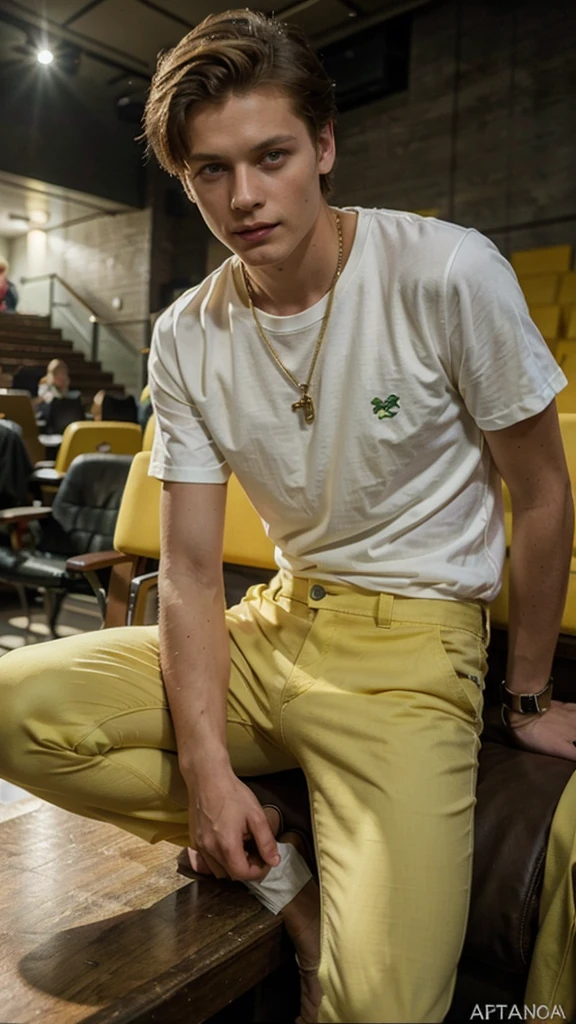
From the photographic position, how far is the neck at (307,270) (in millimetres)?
1162

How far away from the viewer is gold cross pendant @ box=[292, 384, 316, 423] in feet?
3.86

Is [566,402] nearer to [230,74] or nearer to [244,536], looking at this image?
[244,536]

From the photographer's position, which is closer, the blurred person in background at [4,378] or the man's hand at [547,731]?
the man's hand at [547,731]

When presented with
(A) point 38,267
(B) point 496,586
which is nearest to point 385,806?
(B) point 496,586

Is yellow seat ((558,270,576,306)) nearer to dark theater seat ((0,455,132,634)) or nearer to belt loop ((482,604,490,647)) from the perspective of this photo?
dark theater seat ((0,455,132,634))

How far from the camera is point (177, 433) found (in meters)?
1.28

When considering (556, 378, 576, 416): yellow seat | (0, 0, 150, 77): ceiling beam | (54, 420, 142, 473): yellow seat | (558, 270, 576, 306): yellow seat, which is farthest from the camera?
(0, 0, 150, 77): ceiling beam

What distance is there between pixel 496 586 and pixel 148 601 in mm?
1232

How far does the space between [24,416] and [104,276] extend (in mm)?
5531

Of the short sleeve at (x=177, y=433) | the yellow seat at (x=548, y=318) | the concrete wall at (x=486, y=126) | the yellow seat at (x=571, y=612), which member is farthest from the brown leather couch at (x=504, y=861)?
the concrete wall at (x=486, y=126)

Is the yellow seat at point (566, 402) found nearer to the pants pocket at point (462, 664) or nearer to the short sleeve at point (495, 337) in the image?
the short sleeve at point (495, 337)

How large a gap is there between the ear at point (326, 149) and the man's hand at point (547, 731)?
0.91 m

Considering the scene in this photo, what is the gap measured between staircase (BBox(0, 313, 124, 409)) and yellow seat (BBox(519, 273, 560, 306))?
5.81 metres

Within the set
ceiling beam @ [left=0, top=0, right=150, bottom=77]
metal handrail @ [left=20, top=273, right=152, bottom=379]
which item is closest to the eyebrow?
ceiling beam @ [left=0, top=0, right=150, bottom=77]
